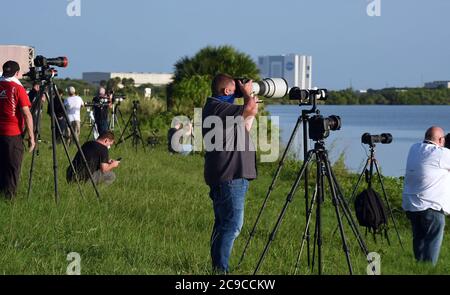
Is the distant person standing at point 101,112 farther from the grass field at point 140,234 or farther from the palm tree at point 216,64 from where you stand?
the palm tree at point 216,64

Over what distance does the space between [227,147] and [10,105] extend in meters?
3.32

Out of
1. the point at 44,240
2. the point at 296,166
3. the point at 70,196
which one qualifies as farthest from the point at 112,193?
the point at 296,166

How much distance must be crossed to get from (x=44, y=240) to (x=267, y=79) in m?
2.40

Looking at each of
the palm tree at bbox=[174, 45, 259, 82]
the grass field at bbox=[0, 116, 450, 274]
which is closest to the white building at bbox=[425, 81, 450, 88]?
the palm tree at bbox=[174, 45, 259, 82]

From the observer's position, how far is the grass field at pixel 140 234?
262 inches

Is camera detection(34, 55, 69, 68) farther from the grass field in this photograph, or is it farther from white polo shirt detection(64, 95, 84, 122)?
white polo shirt detection(64, 95, 84, 122)

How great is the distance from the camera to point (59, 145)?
17328 mm

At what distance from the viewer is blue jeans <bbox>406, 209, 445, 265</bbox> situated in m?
8.28

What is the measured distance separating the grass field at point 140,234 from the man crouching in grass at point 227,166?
30 centimetres

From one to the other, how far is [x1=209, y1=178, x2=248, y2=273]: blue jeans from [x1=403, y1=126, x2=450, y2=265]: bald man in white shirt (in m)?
2.42

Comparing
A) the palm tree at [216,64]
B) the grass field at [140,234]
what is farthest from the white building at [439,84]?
the grass field at [140,234]

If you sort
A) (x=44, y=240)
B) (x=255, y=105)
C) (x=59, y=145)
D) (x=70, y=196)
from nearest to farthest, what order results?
(x=255, y=105)
(x=44, y=240)
(x=70, y=196)
(x=59, y=145)

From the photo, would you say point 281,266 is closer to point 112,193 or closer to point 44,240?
point 44,240
